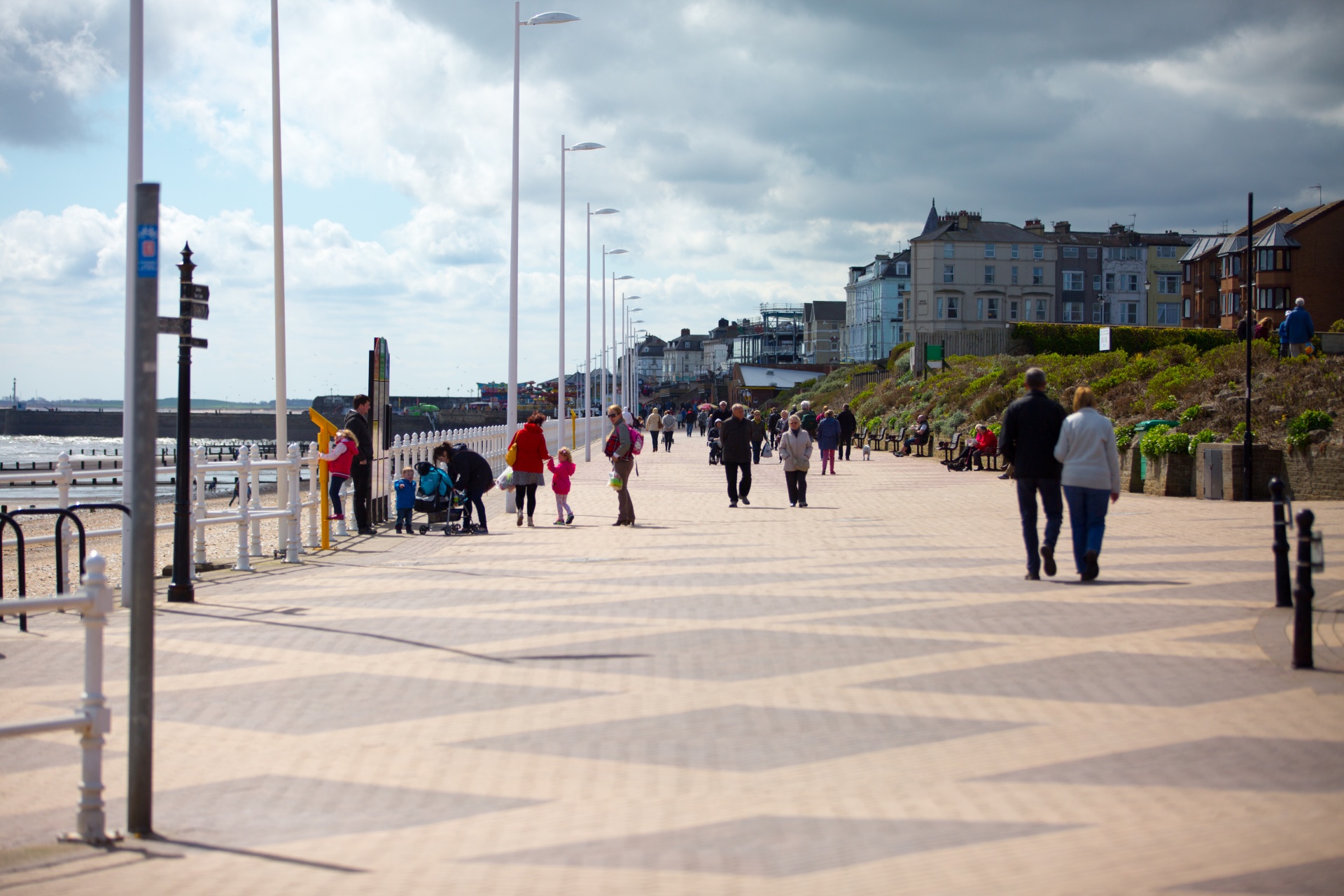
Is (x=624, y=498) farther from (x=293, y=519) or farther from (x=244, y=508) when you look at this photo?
(x=244, y=508)

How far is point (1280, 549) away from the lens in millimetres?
8570

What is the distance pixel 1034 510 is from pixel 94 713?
320 inches

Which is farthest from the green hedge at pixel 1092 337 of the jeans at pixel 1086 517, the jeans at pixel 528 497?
the jeans at pixel 1086 517

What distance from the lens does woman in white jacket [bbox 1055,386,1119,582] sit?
33.9 ft

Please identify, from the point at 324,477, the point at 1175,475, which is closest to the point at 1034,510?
the point at 324,477

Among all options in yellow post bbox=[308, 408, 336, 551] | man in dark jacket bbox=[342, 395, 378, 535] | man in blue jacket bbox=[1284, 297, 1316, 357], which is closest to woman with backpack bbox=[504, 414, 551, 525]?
man in dark jacket bbox=[342, 395, 378, 535]

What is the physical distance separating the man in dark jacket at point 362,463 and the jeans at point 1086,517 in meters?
9.98

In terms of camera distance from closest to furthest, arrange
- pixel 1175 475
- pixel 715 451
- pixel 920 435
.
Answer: pixel 1175 475
pixel 715 451
pixel 920 435

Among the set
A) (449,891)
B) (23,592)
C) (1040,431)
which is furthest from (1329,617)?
(23,592)

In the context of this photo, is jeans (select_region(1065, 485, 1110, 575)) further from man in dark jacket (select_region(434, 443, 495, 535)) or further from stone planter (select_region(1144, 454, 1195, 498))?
stone planter (select_region(1144, 454, 1195, 498))

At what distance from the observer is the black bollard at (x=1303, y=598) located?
6922 mm

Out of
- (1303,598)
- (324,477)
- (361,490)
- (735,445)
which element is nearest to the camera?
(1303,598)

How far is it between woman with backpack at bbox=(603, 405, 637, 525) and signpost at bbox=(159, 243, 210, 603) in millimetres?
7392

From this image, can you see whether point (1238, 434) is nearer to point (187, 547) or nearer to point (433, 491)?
point (433, 491)
